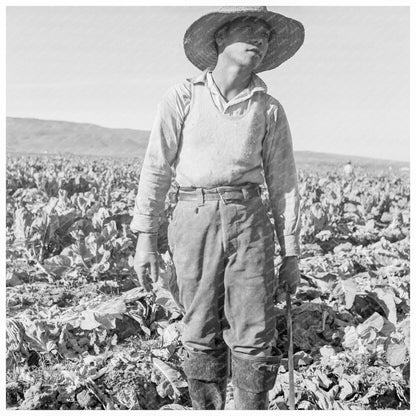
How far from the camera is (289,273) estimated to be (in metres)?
2.70

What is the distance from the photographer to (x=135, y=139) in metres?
87.4

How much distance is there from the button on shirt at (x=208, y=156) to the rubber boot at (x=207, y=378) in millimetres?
575

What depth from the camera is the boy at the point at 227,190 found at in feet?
8.02

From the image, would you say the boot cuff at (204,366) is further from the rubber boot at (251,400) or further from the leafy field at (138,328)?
the leafy field at (138,328)

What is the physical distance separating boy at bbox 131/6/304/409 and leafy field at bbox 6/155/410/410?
565mm

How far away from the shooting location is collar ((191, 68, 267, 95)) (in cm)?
248

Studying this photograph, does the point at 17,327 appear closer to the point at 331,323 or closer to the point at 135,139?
the point at 331,323

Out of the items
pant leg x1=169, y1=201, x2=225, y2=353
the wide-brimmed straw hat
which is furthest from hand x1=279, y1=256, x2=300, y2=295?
the wide-brimmed straw hat

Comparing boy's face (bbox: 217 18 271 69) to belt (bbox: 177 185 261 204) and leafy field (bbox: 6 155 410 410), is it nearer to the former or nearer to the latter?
belt (bbox: 177 185 261 204)

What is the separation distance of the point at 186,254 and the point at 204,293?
0.18 m

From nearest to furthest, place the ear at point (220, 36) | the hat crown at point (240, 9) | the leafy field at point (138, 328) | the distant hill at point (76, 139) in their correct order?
the hat crown at point (240, 9) < the ear at point (220, 36) < the leafy field at point (138, 328) < the distant hill at point (76, 139)

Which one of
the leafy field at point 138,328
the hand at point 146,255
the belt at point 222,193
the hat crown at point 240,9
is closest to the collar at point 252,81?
the hat crown at point 240,9
